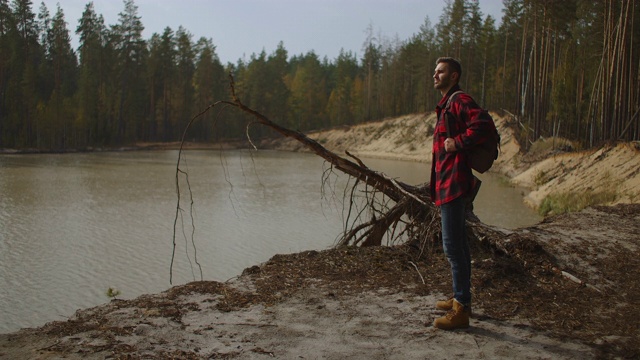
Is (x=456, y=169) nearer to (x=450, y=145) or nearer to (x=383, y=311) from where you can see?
(x=450, y=145)

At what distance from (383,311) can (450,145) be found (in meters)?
1.41

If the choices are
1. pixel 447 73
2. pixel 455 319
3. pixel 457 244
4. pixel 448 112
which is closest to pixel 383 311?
pixel 455 319

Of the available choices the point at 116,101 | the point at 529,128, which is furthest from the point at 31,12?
the point at 529,128

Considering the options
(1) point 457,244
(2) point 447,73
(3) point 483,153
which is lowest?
(1) point 457,244

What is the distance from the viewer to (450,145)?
3781 millimetres

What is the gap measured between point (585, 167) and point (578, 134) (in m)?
9.57

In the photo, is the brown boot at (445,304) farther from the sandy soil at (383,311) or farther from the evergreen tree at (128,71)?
the evergreen tree at (128,71)

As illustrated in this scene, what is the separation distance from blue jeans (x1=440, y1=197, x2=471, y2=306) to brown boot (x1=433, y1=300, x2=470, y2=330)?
7 centimetres

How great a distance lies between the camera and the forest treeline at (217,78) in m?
34.0

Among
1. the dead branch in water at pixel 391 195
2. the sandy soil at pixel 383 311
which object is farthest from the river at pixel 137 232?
the sandy soil at pixel 383 311

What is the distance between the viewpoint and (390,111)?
63.6 meters

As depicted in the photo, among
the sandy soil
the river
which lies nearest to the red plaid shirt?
the sandy soil

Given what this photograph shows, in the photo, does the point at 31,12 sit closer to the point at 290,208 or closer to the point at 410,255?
the point at 290,208

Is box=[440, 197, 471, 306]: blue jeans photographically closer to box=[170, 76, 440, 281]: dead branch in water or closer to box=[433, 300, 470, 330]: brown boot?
box=[433, 300, 470, 330]: brown boot
